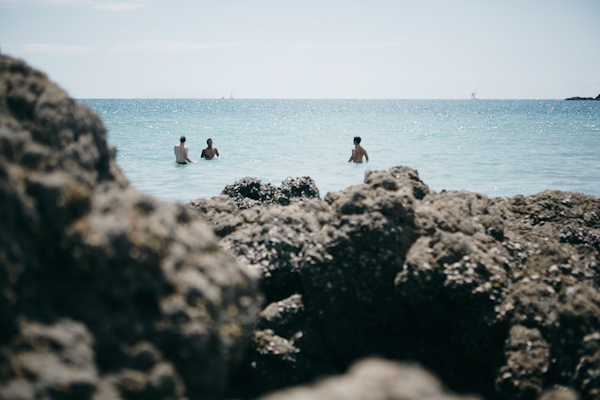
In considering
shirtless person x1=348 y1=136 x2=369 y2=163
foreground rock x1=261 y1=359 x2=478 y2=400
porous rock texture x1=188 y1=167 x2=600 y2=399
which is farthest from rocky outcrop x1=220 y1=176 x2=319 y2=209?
shirtless person x1=348 y1=136 x2=369 y2=163

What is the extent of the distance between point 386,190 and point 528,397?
218 centimetres

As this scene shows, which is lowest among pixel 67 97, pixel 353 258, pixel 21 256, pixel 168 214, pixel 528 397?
pixel 528 397

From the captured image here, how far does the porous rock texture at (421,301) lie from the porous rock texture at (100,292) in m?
1.62

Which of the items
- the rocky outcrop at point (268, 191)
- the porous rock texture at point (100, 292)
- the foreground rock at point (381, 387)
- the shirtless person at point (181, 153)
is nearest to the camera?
the foreground rock at point (381, 387)

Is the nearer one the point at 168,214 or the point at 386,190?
the point at 168,214

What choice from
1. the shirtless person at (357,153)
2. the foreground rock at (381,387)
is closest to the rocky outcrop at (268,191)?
the foreground rock at (381,387)

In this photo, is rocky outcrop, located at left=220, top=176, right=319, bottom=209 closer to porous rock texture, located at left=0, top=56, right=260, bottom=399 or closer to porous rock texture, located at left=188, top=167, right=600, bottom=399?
porous rock texture, located at left=188, top=167, right=600, bottom=399

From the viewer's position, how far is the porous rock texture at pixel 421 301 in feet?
10.3

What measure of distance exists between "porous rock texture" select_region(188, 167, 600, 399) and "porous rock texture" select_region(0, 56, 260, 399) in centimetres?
162

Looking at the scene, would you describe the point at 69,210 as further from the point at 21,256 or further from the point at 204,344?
the point at 204,344

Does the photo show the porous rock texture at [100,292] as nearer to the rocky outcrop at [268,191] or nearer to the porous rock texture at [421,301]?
the porous rock texture at [421,301]

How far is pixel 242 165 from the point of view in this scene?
17.1 meters

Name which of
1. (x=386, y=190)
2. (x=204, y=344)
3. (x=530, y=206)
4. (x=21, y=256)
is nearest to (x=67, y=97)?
(x=21, y=256)

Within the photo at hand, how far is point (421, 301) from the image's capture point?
137 inches
